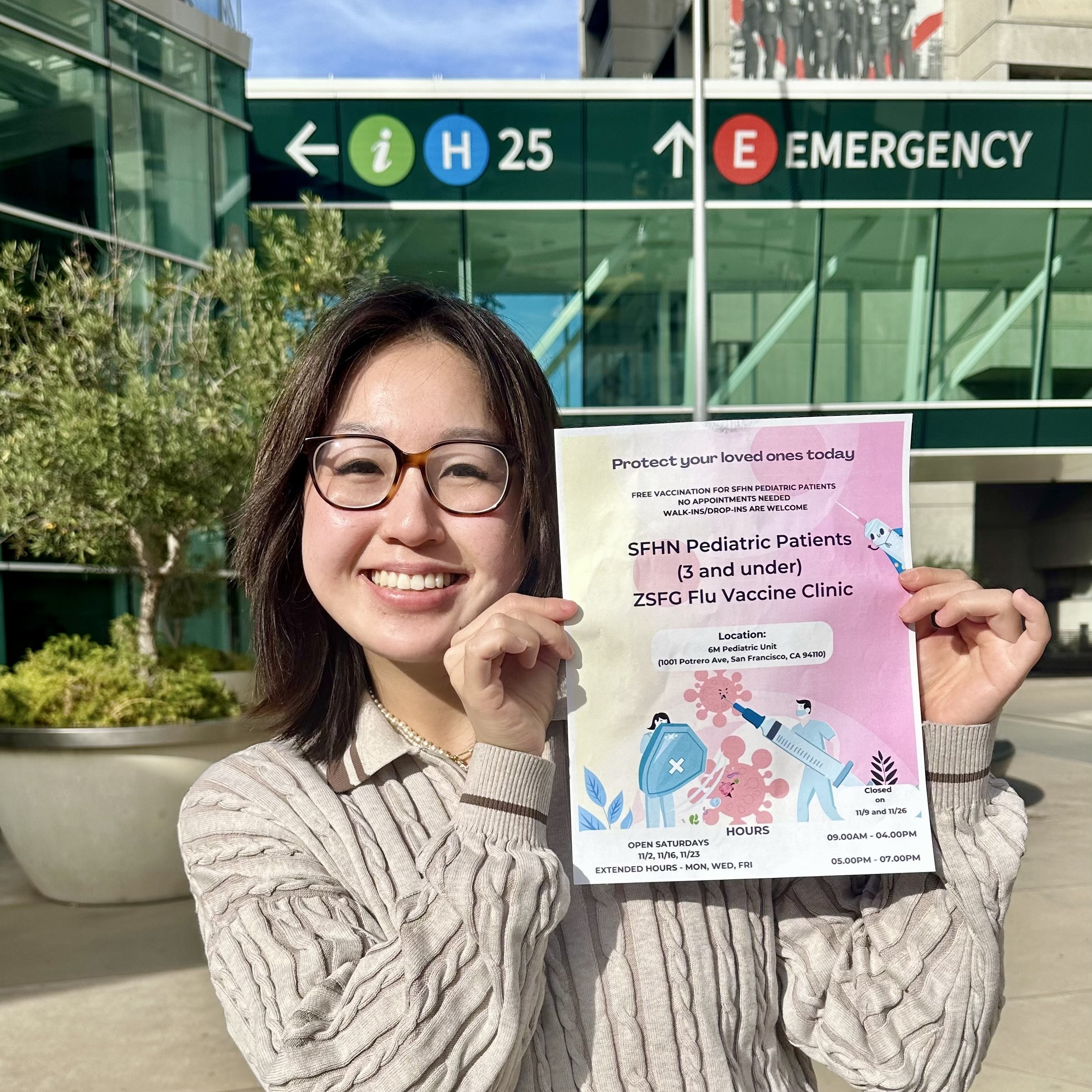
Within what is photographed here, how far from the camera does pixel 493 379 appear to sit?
5.10 ft

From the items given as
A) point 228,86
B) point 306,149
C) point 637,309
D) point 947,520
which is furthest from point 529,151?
point 947,520

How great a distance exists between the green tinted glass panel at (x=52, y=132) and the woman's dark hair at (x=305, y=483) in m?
11.4

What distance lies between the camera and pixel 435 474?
1.48 metres

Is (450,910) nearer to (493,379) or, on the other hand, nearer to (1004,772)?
(493,379)

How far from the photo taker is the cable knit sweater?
49.6 inches

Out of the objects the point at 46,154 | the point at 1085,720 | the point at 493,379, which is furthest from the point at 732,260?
the point at 493,379

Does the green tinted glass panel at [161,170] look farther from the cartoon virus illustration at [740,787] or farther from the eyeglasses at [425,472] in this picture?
the cartoon virus illustration at [740,787]

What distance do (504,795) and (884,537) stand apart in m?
0.58

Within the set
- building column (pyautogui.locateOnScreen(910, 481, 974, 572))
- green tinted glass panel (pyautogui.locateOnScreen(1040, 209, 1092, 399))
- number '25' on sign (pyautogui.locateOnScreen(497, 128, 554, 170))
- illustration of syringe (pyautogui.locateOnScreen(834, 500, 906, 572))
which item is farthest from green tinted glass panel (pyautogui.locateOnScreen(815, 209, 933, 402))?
illustration of syringe (pyautogui.locateOnScreen(834, 500, 906, 572))

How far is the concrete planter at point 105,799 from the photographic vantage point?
5.88m

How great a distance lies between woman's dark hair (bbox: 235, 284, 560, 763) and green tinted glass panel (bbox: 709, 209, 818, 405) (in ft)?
53.0

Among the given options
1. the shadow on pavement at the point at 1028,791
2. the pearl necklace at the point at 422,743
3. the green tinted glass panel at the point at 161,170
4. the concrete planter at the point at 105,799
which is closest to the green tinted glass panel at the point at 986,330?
the shadow on pavement at the point at 1028,791

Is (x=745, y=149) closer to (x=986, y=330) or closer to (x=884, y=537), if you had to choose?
(x=986, y=330)

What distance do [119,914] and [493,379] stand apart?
17.8 ft
